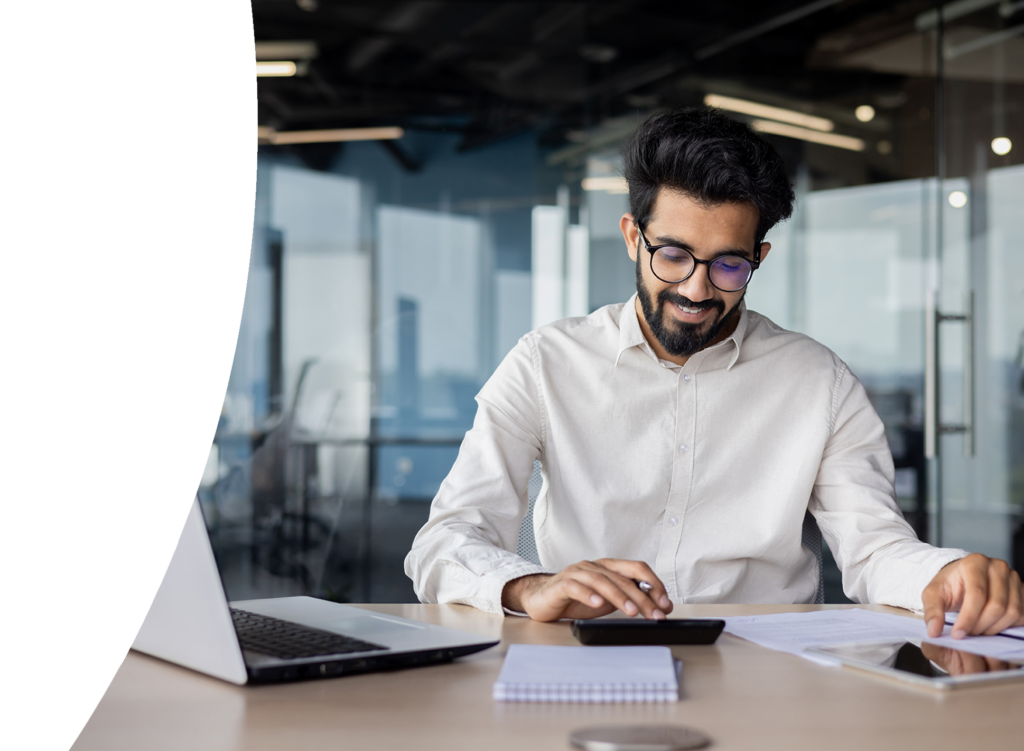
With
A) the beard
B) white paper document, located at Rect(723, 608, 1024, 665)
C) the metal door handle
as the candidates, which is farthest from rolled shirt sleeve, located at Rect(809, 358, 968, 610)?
the metal door handle

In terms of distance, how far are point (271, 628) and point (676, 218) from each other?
968 millimetres

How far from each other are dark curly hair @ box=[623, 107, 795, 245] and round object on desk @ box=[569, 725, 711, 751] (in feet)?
3.59

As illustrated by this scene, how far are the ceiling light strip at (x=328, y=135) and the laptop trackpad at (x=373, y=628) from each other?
3187 mm

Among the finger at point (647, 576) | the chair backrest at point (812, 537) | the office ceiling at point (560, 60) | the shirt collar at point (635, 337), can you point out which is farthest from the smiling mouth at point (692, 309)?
the office ceiling at point (560, 60)

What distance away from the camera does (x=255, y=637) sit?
3.19 ft

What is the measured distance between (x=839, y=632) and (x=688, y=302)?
68 cm

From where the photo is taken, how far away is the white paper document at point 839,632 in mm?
1020

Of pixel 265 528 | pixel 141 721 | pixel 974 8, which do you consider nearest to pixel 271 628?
pixel 141 721

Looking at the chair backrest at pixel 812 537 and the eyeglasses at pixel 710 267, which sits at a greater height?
the eyeglasses at pixel 710 267

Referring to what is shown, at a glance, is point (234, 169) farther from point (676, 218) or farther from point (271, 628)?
point (676, 218)

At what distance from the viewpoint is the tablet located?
875mm

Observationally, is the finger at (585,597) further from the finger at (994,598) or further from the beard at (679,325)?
the beard at (679,325)

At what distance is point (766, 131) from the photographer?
4.16 metres

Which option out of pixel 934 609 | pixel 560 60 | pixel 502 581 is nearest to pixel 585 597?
pixel 502 581
